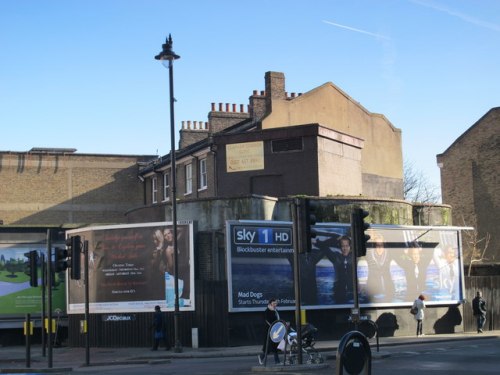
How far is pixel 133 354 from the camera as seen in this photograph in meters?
26.6

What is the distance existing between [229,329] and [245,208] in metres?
4.84

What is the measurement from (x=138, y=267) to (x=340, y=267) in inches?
323

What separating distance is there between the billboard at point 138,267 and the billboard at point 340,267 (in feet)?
6.25

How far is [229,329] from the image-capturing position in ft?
93.7

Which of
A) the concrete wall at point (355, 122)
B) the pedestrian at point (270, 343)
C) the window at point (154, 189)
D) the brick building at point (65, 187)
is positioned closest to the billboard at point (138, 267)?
the pedestrian at point (270, 343)

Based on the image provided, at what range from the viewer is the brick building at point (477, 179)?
5222 centimetres

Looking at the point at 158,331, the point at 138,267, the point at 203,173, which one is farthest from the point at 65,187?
the point at 158,331

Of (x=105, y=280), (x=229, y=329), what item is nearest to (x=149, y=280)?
(x=105, y=280)

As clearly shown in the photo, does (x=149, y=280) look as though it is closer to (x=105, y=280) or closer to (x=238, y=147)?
(x=105, y=280)

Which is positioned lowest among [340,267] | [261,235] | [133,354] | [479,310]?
[133,354]

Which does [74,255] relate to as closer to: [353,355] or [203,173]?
[353,355]

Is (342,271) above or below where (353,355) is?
above

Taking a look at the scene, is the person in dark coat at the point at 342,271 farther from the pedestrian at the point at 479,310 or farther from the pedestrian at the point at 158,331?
the pedestrian at the point at 158,331

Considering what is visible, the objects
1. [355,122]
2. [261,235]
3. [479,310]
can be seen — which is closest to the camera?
[261,235]
